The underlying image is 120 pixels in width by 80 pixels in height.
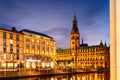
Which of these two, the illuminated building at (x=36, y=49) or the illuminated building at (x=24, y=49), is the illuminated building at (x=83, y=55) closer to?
the illuminated building at (x=36, y=49)

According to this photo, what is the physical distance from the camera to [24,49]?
204 ft

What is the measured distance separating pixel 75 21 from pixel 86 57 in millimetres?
35341

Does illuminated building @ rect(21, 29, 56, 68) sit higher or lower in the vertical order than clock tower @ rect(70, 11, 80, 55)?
lower

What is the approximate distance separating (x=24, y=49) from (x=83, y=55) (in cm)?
6214

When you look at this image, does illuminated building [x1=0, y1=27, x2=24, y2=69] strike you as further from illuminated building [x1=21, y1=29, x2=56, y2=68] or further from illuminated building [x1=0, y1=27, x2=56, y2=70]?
illuminated building [x1=21, y1=29, x2=56, y2=68]

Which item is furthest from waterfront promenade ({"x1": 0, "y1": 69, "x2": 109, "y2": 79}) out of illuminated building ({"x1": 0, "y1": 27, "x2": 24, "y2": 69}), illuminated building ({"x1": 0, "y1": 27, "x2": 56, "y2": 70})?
illuminated building ({"x1": 0, "y1": 27, "x2": 24, "y2": 69})

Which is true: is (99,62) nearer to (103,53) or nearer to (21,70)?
(103,53)

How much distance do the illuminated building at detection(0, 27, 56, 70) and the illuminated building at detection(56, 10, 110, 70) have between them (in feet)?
104

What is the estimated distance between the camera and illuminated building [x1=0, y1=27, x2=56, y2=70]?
54.1 meters

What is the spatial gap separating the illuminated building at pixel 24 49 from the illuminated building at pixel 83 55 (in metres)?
31.8

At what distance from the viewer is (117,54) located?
365cm

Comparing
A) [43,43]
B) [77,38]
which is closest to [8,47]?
[43,43]

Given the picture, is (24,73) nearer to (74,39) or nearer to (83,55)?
(83,55)

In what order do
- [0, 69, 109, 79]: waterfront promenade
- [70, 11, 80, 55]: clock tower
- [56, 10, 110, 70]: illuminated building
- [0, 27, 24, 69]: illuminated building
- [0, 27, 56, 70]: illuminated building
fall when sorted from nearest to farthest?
[0, 69, 109, 79]: waterfront promenade < [0, 27, 24, 69]: illuminated building < [0, 27, 56, 70]: illuminated building < [56, 10, 110, 70]: illuminated building < [70, 11, 80, 55]: clock tower
